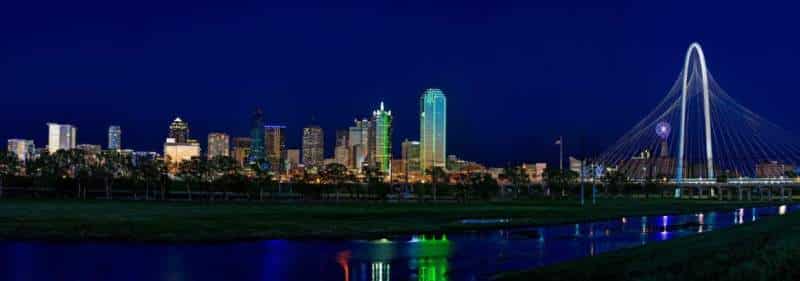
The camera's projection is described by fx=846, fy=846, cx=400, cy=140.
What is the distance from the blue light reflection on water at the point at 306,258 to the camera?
24.6m

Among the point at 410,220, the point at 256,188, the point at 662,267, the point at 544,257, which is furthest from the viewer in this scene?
the point at 256,188

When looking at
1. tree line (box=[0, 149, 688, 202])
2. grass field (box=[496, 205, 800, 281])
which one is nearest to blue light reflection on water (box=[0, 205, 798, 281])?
grass field (box=[496, 205, 800, 281])

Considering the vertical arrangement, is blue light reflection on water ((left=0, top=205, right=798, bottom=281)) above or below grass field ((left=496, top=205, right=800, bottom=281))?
below

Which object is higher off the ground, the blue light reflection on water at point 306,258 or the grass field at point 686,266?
the grass field at point 686,266

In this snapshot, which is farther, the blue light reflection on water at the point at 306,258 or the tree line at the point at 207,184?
the tree line at the point at 207,184

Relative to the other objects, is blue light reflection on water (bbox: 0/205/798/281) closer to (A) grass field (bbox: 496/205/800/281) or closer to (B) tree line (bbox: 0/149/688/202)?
(A) grass field (bbox: 496/205/800/281)

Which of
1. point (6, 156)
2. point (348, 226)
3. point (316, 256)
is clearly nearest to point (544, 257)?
point (316, 256)

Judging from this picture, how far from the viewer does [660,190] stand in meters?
182

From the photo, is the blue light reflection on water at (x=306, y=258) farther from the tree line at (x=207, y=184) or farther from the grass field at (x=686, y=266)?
the tree line at (x=207, y=184)

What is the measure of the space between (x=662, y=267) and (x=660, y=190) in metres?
168

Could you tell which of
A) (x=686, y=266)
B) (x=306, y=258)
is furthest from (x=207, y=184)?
(x=686, y=266)

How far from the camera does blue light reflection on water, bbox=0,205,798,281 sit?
24.6 metres

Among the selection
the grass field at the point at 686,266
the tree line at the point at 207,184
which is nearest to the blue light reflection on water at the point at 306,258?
the grass field at the point at 686,266

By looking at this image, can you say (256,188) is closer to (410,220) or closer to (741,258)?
(410,220)
